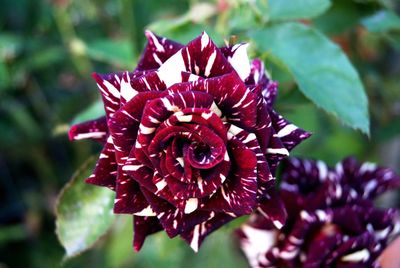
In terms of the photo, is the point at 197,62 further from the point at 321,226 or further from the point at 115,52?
the point at 115,52

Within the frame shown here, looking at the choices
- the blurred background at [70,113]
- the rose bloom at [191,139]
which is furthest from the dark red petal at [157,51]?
the blurred background at [70,113]

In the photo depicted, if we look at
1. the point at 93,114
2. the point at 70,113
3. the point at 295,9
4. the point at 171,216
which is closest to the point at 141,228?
the point at 171,216

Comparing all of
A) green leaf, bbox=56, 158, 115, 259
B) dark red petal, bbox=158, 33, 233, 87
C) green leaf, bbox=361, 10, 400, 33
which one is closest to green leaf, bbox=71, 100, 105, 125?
green leaf, bbox=56, 158, 115, 259

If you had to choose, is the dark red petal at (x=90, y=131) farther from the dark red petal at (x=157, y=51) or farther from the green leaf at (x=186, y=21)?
the green leaf at (x=186, y=21)

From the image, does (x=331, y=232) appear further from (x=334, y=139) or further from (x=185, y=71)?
(x=334, y=139)

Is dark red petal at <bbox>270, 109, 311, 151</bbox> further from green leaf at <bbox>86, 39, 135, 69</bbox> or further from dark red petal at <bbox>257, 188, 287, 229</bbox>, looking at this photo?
green leaf at <bbox>86, 39, 135, 69</bbox>

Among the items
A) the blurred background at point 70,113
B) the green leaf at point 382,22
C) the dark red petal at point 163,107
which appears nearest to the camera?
the dark red petal at point 163,107
